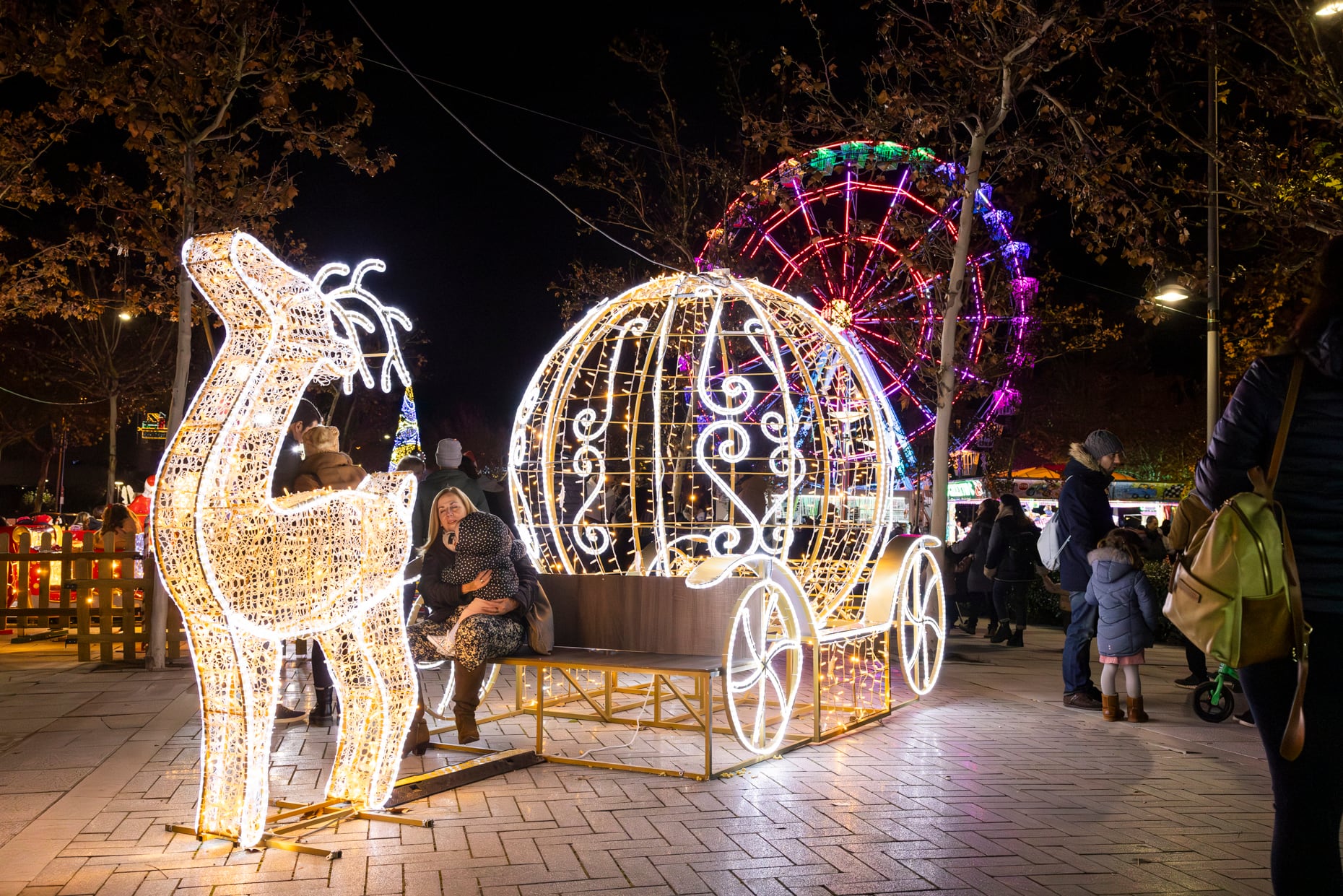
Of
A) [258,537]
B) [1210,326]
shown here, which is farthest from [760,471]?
[1210,326]

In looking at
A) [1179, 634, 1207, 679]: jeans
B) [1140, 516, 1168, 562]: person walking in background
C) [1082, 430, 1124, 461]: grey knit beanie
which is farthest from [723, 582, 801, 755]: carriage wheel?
[1140, 516, 1168, 562]: person walking in background

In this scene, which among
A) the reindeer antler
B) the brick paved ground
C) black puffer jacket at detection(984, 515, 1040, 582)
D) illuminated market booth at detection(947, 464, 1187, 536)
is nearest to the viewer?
the brick paved ground

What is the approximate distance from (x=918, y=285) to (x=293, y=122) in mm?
5948

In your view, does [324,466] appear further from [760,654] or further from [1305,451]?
[1305,451]

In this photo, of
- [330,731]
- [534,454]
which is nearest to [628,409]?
[534,454]

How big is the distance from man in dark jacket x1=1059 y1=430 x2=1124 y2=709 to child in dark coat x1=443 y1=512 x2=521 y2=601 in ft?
12.2

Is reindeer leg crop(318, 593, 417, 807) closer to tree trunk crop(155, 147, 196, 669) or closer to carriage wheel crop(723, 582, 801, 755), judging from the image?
carriage wheel crop(723, 582, 801, 755)

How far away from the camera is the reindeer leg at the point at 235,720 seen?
389cm

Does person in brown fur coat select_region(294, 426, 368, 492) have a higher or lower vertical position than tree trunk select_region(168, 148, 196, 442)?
lower

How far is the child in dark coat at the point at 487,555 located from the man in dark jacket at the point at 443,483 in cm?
196

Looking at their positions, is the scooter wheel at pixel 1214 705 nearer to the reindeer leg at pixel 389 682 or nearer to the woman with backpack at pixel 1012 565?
the woman with backpack at pixel 1012 565

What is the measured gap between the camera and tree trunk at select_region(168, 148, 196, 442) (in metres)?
8.73

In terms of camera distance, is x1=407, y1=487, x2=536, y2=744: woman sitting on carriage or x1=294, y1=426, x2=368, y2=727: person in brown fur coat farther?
x1=294, y1=426, x2=368, y2=727: person in brown fur coat

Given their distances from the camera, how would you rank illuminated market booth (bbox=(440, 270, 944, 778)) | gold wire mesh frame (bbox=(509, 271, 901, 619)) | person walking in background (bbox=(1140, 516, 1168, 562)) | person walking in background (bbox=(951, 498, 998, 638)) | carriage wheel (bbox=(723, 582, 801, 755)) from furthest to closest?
1. person walking in background (bbox=(951, 498, 998, 638))
2. person walking in background (bbox=(1140, 516, 1168, 562))
3. gold wire mesh frame (bbox=(509, 271, 901, 619))
4. illuminated market booth (bbox=(440, 270, 944, 778))
5. carriage wheel (bbox=(723, 582, 801, 755))
